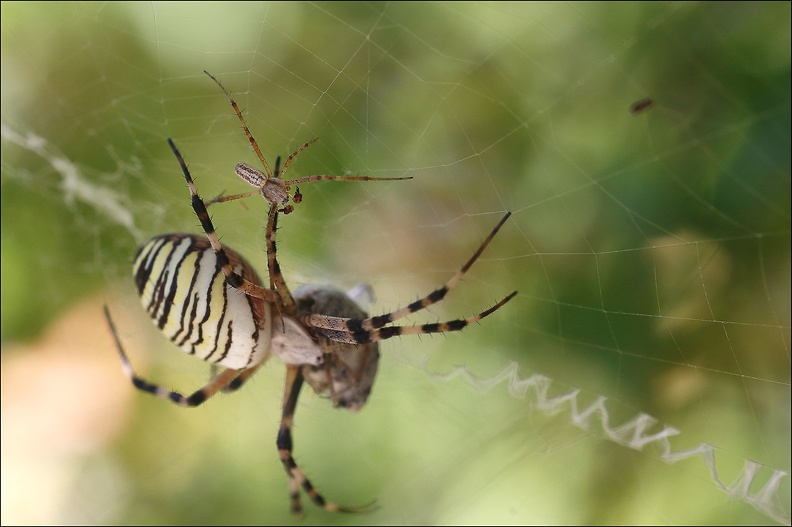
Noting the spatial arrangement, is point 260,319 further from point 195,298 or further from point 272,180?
point 272,180

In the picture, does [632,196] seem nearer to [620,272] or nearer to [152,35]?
[620,272]

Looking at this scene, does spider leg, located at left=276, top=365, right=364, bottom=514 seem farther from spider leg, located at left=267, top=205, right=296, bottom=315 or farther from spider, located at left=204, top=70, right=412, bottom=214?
spider, located at left=204, top=70, right=412, bottom=214

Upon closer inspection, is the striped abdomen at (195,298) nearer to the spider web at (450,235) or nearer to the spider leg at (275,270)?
the spider leg at (275,270)

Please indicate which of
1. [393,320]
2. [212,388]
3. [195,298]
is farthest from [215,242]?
[212,388]

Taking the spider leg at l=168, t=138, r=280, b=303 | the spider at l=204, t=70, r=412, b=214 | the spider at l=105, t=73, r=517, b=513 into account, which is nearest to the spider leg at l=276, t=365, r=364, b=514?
the spider at l=105, t=73, r=517, b=513

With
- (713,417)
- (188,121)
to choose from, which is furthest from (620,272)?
(188,121)

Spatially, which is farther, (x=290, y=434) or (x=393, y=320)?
(x=290, y=434)

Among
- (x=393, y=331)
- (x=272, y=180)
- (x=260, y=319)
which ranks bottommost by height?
(x=393, y=331)
